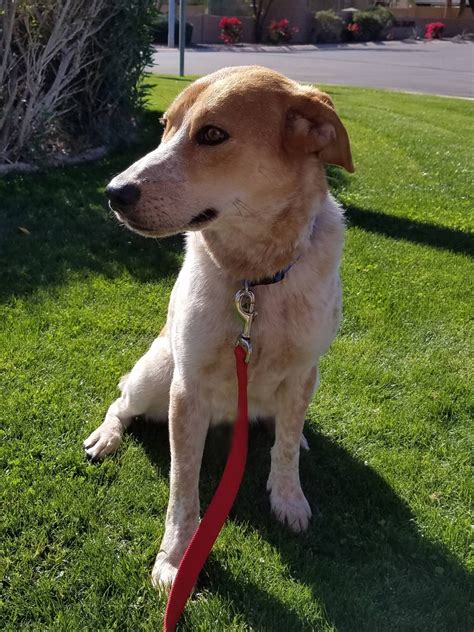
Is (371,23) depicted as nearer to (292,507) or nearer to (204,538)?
(292,507)

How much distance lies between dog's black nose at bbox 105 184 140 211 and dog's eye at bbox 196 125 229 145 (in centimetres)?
31

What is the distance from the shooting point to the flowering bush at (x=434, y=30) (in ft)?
159

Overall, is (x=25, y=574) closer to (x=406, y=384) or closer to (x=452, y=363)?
(x=406, y=384)

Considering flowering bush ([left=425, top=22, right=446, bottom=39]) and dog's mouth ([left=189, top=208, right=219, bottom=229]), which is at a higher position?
dog's mouth ([left=189, top=208, right=219, bottom=229])

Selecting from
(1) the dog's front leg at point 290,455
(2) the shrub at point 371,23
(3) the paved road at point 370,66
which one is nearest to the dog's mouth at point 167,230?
(1) the dog's front leg at point 290,455

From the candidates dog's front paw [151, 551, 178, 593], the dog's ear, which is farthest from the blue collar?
dog's front paw [151, 551, 178, 593]

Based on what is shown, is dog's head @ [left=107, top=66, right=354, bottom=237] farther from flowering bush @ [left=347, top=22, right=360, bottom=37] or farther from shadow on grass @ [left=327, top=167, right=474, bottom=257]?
flowering bush @ [left=347, top=22, right=360, bottom=37]

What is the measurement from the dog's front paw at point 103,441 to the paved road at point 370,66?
14.3 metres

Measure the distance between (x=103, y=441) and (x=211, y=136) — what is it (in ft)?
5.22

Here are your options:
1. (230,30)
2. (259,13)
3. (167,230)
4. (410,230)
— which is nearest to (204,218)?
(167,230)

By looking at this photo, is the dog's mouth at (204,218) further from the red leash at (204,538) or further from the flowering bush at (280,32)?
the flowering bush at (280,32)

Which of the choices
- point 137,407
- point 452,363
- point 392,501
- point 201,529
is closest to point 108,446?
point 137,407

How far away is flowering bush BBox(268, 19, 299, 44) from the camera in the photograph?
133ft

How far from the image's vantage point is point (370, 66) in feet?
86.1
